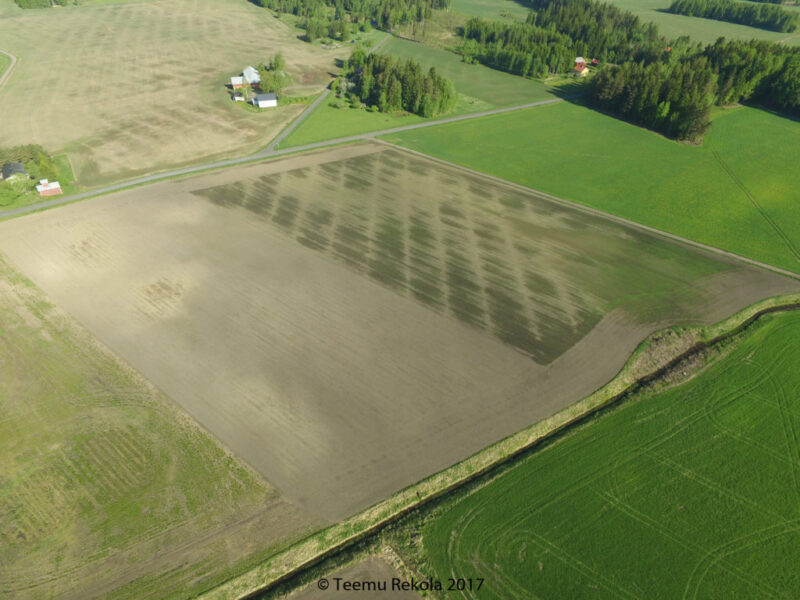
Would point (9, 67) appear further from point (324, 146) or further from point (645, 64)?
point (645, 64)

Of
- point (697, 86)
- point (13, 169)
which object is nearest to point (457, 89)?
point (697, 86)

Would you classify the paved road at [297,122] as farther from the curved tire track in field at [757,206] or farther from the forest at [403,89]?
the curved tire track in field at [757,206]

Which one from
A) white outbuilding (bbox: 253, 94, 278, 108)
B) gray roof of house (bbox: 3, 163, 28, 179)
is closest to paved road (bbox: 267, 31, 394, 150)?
white outbuilding (bbox: 253, 94, 278, 108)

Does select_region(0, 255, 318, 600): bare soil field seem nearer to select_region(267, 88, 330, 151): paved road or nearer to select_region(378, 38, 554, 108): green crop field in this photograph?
select_region(267, 88, 330, 151): paved road

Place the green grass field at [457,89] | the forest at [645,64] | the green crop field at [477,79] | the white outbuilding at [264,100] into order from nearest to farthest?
the green grass field at [457,89]
the forest at [645,64]
the white outbuilding at [264,100]
the green crop field at [477,79]

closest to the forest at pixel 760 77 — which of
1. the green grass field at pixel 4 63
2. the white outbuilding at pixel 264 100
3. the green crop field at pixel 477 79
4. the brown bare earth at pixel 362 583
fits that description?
the green crop field at pixel 477 79

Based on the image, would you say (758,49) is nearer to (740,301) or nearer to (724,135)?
(724,135)

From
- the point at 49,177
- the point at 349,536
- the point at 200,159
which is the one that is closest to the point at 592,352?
the point at 349,536
